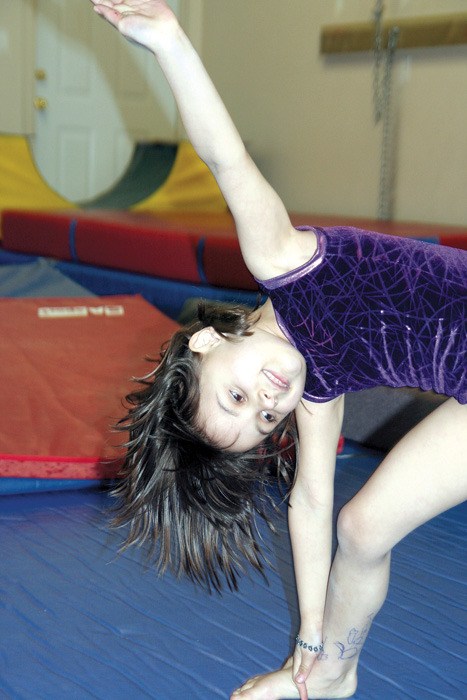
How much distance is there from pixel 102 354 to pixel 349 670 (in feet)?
4.96

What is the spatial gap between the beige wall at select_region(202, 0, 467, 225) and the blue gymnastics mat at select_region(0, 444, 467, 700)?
2677 millimetres

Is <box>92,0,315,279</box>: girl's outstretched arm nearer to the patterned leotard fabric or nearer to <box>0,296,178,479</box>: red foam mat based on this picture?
the patterned leotard fabric

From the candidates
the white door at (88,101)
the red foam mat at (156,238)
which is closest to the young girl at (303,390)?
the red foam mat at (156,238)

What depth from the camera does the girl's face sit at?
4.08 feet

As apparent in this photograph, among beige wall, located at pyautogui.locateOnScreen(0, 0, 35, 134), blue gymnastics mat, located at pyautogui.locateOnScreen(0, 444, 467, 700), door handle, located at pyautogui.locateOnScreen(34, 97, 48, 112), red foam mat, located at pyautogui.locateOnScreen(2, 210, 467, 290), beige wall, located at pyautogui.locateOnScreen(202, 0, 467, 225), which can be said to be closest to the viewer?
blue gymnastics mat, located at pyautogui.locateOnScreen(0, 444, 467, 700)

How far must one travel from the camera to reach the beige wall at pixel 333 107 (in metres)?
4.19

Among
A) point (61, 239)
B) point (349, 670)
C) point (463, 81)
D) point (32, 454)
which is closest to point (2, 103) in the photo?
point (61, 239)

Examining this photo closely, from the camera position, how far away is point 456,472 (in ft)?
3.97

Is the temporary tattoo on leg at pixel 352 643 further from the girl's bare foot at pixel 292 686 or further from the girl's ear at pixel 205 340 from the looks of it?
the girl's ear at pixel 205 340

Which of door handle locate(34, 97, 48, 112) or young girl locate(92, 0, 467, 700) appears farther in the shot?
door handle locate(34, 97, 48, 112)

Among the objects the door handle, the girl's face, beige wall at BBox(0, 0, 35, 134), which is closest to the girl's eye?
the girl's face

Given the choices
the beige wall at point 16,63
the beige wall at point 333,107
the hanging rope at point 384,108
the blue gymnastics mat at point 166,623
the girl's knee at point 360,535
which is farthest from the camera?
the beige wall at point 16,63

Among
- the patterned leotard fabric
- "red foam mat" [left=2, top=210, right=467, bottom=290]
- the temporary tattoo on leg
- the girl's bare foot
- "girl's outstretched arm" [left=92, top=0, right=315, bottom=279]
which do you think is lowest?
"red foam mat" [left=2, top=210, right=467, bottom=290]

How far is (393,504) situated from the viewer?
4.00 feet
